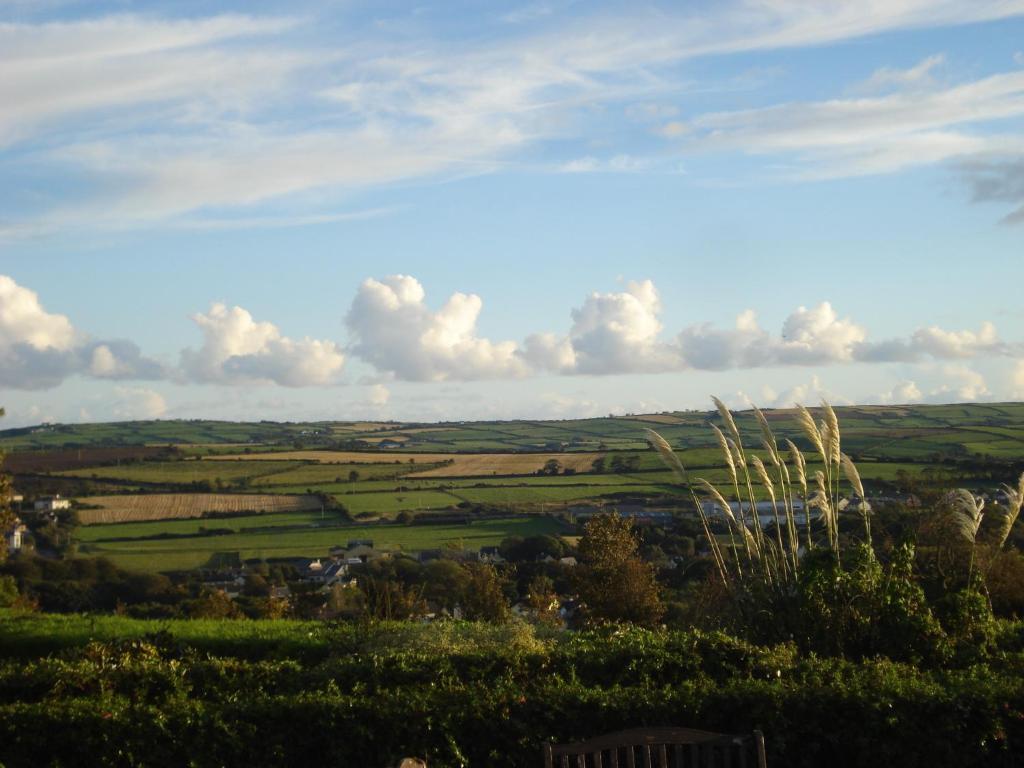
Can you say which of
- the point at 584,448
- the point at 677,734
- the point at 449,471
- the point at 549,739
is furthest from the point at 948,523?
the point at 584,448

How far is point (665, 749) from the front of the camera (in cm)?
467

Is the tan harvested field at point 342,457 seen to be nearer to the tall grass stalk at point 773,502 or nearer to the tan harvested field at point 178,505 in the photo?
the tan harvested field at point 178,505

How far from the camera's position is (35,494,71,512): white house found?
1616 inches

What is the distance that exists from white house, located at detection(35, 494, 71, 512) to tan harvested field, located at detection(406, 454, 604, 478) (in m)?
16.8

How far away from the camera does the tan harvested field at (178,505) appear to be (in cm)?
4231

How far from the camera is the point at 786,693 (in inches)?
252

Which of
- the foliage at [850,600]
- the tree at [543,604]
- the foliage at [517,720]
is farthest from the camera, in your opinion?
the tree at [543,604]

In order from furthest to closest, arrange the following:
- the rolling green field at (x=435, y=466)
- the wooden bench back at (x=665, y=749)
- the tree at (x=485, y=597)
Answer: the rolling green field at (x=435, y=466), the tree at (x=485, y=597), the wooden bench back at (x=665, y=749)

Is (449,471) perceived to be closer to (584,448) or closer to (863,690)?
(584,448)

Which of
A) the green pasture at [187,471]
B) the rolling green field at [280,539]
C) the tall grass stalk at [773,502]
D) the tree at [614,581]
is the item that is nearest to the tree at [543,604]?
the tree at [614,581]

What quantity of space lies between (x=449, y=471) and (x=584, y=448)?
11.8 m

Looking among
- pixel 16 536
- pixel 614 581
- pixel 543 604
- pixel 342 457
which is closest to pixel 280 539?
pixel 16 536

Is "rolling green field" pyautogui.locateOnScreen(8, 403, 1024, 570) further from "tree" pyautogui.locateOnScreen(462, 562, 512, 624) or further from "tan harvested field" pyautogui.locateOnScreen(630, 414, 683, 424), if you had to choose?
"tree" pyautogui.locateOnScreen(462, 562, 512, 624)

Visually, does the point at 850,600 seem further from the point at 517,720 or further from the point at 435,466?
the point at 435,466
